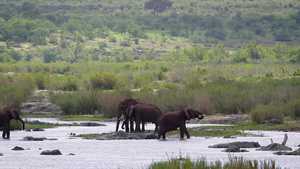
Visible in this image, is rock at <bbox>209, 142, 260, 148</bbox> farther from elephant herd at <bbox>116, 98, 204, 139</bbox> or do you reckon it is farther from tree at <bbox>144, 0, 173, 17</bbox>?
tree at <bbox>144, 0, 173, 17</bbox>

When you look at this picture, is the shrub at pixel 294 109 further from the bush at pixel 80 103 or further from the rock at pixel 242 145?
the bush at pixel 80 103

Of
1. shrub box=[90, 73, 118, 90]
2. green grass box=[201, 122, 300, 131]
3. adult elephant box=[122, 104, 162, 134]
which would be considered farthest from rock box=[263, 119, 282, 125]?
shrub box=[90, 73, 118, 90]


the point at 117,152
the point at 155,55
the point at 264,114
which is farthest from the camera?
the point at 155,55

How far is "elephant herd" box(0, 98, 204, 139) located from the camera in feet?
72.8

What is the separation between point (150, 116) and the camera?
24.0 m

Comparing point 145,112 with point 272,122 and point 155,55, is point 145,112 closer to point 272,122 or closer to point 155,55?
point 272,122

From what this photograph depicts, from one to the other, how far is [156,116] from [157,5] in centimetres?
12802

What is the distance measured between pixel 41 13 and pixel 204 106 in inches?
4053

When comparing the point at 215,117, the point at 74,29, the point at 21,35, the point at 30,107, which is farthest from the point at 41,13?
the point at 215,117

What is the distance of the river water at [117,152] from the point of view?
713 inches

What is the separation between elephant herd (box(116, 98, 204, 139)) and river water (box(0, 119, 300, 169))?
0.53 meters

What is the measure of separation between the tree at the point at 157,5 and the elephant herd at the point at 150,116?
12394cm

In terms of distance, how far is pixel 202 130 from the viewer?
1056 inches

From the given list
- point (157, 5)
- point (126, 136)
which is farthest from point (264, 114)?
point (157, 5)
